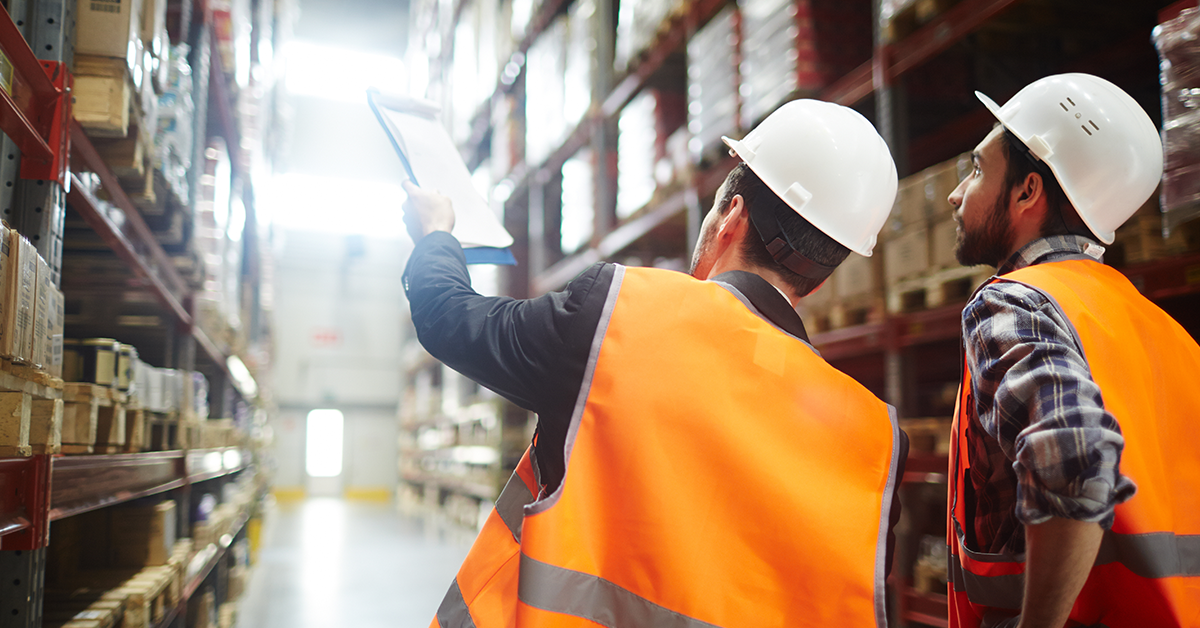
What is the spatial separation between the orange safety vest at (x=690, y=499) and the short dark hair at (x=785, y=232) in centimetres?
29

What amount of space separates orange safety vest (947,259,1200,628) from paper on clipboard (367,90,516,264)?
3.89 ft

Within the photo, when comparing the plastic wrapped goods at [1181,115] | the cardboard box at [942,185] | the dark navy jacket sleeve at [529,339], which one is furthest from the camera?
the cardboard box at [942,185]

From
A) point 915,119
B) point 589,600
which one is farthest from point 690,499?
point 915,119

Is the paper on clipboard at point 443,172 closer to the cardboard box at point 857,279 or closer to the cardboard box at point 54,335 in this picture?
the cardboard box at point 54,335

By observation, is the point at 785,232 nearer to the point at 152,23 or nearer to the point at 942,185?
the point at 942,185

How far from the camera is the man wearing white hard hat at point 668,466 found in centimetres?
152

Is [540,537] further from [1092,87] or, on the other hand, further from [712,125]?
[712,125]

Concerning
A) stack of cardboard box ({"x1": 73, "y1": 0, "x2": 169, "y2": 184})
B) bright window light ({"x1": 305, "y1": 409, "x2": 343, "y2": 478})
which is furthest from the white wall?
stack of cardboard box ({"x1": 73, "y1": 0, "x2": 169, "y2": 184})

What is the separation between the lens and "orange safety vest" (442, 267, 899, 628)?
4.97 feet

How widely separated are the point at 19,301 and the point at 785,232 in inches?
70.1

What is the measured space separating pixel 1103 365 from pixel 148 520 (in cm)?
444

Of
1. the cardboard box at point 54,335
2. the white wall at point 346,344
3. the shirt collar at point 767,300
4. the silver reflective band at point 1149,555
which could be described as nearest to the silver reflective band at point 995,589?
the silver reflective band at point 1149,555

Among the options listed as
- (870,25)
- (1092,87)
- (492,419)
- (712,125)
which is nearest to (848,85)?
(870,25)

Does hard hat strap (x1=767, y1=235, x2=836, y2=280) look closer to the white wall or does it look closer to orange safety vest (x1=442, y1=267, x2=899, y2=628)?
orange safety vest (x1=442, y1=267, x2=899, y2=628)
